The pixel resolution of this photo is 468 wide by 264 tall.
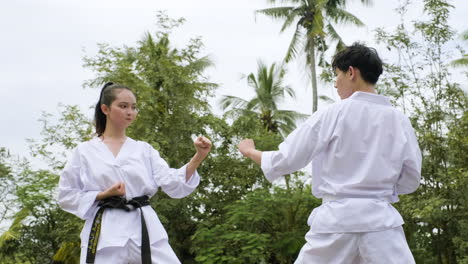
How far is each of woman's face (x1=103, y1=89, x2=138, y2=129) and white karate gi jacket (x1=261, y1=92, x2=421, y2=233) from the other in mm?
1206

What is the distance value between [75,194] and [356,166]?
1.86m

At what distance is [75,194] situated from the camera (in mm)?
4234

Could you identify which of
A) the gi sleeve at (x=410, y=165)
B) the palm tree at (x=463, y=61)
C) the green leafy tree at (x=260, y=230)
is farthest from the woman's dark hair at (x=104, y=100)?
the palm tree at (x=463, y=61)

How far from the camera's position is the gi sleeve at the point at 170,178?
4445mm

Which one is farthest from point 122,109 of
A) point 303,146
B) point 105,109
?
point 303,146

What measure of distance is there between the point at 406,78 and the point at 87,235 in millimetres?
10644

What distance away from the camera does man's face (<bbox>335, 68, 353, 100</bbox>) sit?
3727 mm

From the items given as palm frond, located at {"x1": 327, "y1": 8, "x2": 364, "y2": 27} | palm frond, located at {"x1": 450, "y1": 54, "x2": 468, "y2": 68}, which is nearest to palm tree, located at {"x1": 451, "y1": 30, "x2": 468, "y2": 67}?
palm frond, located at {"x1": 450, "y1": 54, "x2": 468, "y2": 68}

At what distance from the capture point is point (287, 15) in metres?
29.1

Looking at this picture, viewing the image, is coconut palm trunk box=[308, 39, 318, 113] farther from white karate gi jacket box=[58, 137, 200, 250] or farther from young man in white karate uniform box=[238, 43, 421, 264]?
young man in white karate uniform box=[238, 43, 421, 264]

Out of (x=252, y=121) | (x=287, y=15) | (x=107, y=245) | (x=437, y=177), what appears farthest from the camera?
(x=287, y=15)

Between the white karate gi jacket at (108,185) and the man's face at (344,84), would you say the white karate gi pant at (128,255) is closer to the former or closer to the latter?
the white karate gi jacket at (108,185)

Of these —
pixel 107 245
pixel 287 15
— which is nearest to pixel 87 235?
pixel 107 245

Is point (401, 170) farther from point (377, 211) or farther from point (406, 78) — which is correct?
point (406, 78)
